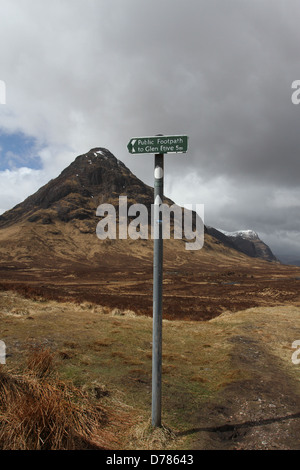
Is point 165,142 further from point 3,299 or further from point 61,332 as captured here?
point 3,299

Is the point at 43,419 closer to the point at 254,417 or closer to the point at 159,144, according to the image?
the point at 254,417

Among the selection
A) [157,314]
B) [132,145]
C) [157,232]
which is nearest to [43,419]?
[157,314]

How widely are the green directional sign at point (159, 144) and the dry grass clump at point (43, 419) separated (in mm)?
4572

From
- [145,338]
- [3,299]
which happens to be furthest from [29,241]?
[145,338]

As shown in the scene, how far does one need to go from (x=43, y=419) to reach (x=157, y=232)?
11.3 feet

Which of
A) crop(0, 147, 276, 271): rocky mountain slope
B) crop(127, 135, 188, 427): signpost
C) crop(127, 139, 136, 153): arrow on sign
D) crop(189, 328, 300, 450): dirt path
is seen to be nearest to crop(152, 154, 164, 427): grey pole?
crop(127, 135, 188, 427): signpost

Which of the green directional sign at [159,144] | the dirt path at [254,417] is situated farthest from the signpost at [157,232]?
the dirt path at [254,417]

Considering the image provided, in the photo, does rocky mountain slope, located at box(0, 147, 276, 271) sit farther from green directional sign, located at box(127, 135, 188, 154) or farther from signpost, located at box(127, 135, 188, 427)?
green directional sign, located at box(127, 135, 188, 154)

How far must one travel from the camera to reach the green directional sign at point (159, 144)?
15.7 feet

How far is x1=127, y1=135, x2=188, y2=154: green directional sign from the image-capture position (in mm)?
4781

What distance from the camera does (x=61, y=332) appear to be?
39.5 feet

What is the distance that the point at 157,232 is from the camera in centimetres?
497

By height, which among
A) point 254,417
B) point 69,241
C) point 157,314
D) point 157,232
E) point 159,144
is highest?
point 69,241
